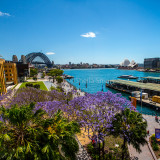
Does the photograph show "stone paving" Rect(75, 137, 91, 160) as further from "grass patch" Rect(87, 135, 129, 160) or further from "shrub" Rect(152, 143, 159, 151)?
"shrub" Rect(152, 143, 159, 151)

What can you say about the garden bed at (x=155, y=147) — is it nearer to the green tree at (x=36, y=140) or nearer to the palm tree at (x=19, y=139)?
the green tree at (x=36, y=140)

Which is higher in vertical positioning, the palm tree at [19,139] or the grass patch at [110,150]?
the palm tree at [19,139]

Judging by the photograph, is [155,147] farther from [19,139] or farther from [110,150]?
[19,139]

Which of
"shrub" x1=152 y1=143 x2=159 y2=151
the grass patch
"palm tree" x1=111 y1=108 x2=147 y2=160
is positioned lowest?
the grass patch

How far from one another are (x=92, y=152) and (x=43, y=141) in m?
9.26

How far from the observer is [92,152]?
53.0 ft

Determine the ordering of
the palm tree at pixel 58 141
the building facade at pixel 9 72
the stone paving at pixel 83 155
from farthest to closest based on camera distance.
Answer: the building facade at pixel 9 72, the stone paving at pixel 83 155, the palm tree at pixel 58 141

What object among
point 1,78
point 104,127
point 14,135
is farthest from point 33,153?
point 1,78

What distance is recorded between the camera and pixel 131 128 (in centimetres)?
1327

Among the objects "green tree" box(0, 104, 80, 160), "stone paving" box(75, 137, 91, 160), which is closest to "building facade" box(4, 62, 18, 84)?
"stone paving" box(75, 137, 91, 160)

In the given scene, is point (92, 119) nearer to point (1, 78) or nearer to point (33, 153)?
point (33, 153)

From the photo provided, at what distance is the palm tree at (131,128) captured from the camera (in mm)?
13062

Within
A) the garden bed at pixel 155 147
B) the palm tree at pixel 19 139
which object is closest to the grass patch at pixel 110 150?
the garden bed at pixel 155 147

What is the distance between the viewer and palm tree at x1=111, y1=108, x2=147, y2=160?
1306cm
